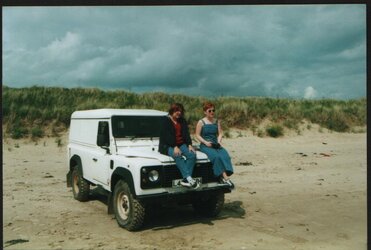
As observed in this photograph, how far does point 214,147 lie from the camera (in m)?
8.16

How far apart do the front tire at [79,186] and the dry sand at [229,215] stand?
0.63ft

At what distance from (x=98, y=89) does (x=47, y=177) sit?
67.3 ft

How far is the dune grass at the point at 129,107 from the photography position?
845 inches

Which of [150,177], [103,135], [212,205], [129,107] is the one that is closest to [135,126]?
[103,135]

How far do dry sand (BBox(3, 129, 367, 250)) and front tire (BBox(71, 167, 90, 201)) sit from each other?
0.19 metres

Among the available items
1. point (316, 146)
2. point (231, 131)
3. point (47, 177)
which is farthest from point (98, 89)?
point (47, 177)

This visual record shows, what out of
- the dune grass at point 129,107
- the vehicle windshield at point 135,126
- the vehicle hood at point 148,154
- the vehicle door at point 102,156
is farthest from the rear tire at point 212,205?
the dune grass at point 129,107

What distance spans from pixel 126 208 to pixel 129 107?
19.2 meters

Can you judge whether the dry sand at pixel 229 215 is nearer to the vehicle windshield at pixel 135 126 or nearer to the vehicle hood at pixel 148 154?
the vehicle hood at pixel 148 154

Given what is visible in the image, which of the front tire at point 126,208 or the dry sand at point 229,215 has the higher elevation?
the front tire at point 126,208

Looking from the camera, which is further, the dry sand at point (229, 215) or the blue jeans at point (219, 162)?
the blue jeans at point (219, 162)

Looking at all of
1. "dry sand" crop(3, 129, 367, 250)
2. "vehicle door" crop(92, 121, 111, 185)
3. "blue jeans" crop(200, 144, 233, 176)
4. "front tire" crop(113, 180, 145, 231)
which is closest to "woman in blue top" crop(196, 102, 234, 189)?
"blue jeans" crop(200, 144, 233, 176)

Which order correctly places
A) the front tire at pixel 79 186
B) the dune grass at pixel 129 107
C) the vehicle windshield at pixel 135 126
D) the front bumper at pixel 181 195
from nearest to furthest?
1. the front bumper at pixel 181 195
2. the vehicle windshield at pixel 135 126
3. the front tire at pixel 79 186
4. the dune grass at pixel 129 107

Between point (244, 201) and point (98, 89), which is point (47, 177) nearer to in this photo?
point (244, 201)
